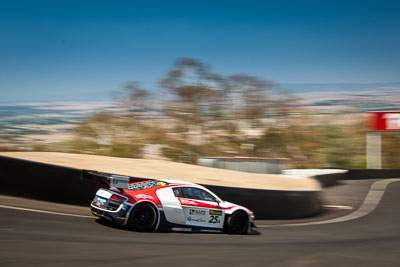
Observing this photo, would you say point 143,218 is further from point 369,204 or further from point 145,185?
point 369,204

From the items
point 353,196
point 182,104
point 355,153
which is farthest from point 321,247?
point 355,153

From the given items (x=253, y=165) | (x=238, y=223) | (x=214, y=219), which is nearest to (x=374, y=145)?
(x=253, y=165)

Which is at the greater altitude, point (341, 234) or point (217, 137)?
point (217, 137)

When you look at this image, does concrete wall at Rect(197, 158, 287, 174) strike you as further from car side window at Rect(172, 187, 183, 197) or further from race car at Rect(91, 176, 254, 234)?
car side window at Rect(172, 187, 183, 197)

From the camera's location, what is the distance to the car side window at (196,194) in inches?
442

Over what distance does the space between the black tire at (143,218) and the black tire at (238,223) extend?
2.24 metres

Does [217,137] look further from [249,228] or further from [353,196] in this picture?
[249,228]

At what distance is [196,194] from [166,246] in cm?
284

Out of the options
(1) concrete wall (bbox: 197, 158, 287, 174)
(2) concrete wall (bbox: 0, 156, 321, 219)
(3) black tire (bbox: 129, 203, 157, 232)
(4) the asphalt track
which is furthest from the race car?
(1) concrete wall (bbox: 197, 158, 287, 174)

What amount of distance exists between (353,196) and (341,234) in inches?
425

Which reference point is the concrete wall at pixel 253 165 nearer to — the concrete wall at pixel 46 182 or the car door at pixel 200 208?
the concrete wall at pixel 46 182

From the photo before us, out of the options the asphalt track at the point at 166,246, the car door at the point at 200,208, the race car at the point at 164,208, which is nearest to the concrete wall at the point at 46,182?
the asphalt track at the point at 166,246

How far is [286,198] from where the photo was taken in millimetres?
15906

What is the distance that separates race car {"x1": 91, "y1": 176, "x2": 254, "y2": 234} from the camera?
1016cm
